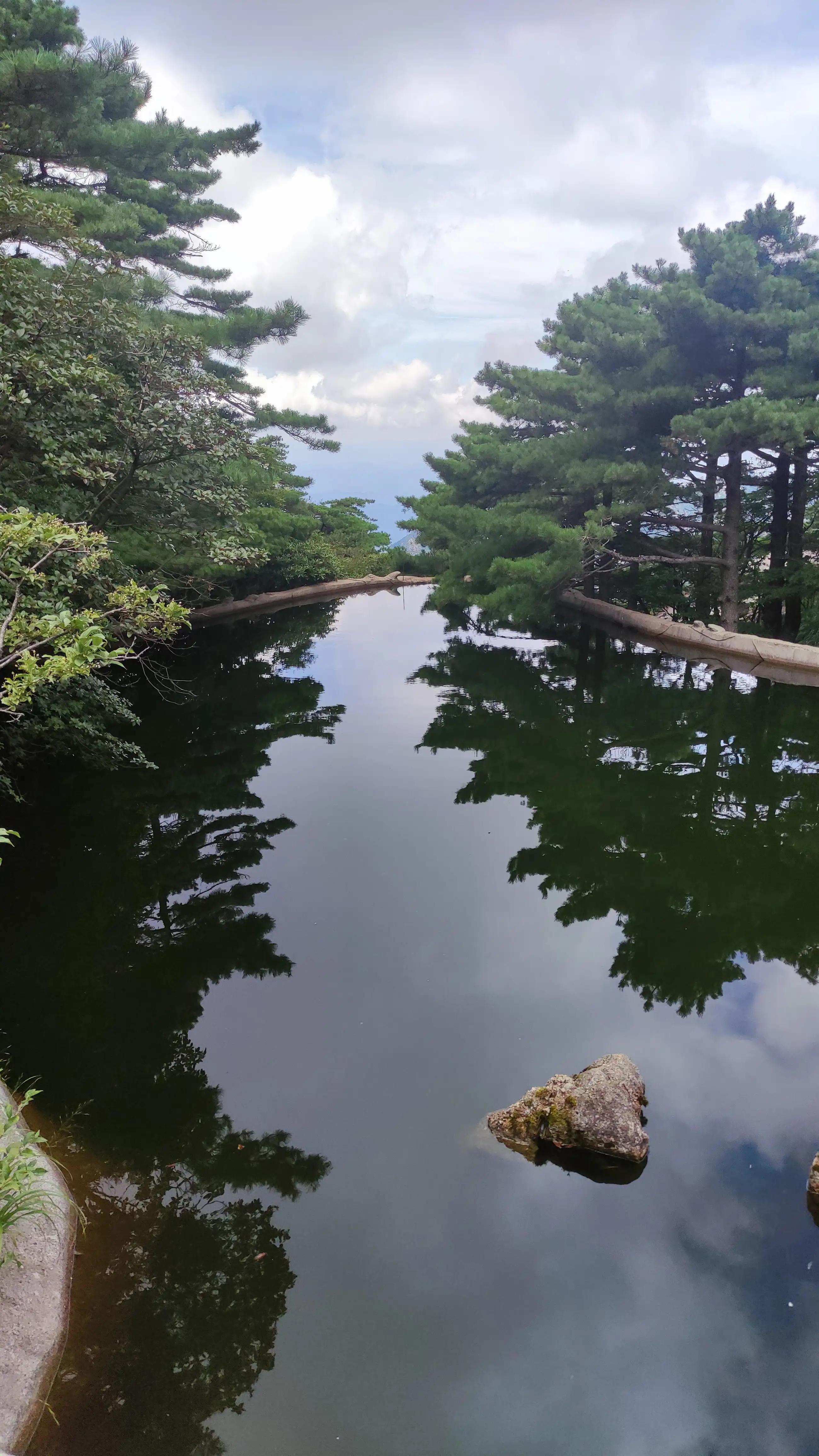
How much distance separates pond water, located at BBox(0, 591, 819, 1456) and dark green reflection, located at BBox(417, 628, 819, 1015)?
1.8 inches

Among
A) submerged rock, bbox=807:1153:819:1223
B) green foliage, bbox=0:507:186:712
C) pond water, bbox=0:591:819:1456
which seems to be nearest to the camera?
pond water, bbox=0:591:819:1456

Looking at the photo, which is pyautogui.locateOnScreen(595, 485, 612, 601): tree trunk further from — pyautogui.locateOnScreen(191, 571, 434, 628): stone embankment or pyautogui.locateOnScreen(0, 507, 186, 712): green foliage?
pyautogui.locateOnScreen(0, 507, 186, 712): green foliage

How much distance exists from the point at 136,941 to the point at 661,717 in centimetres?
792

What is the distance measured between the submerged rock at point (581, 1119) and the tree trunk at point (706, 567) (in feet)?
45.6

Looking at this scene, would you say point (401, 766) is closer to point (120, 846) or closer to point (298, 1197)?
point (120, 846)

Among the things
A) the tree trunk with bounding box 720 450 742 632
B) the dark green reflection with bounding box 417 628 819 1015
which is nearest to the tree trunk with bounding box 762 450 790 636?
the tree trunk with bounding box 720 450 742 632

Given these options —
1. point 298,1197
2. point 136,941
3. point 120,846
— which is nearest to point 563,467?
point 120,846

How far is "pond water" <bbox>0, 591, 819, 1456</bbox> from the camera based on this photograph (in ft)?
9.30

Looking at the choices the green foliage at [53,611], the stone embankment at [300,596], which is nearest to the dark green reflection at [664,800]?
the green foliage at [53,611]

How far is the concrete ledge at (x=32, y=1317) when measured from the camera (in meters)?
2.62

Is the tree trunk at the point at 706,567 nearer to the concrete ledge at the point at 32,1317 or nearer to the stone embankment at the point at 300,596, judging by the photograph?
the stone embankment at the point at 300,596

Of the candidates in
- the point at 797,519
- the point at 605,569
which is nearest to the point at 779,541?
the point at 797,519

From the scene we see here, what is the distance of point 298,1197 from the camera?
3.66 meters

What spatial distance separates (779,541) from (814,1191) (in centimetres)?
1514
